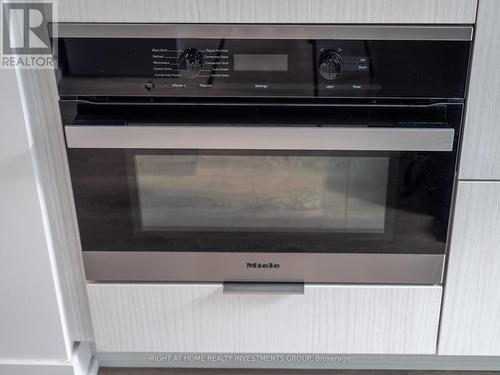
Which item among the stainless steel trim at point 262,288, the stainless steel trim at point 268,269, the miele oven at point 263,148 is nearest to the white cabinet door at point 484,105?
the miele oven at point 263,148

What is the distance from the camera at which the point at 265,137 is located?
1037 millimetres

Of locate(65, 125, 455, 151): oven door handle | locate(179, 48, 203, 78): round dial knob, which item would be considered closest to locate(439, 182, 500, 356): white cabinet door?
locate(65, 125, 455, 151): oven door handle

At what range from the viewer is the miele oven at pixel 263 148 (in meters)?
1.00

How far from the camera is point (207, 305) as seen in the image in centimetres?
122

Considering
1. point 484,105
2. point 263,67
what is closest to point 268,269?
point 263,67

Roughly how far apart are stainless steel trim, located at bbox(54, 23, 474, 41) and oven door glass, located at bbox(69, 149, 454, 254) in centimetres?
22

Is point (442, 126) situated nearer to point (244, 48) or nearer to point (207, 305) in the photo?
point (244, 48)

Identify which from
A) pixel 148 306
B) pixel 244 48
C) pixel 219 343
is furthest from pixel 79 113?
pixel 219 343

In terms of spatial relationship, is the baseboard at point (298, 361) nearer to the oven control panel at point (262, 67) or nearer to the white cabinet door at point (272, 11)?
the oven control panel at point (262, 67)

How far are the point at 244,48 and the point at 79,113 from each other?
34cm

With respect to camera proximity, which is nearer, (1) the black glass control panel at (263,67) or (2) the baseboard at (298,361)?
(1) the black glass control panel at (263,67)

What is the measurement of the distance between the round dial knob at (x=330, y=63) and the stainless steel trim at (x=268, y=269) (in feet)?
1.25

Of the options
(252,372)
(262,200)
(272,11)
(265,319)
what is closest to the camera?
(272,11)

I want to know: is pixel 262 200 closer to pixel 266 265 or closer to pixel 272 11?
pixel 266 265
